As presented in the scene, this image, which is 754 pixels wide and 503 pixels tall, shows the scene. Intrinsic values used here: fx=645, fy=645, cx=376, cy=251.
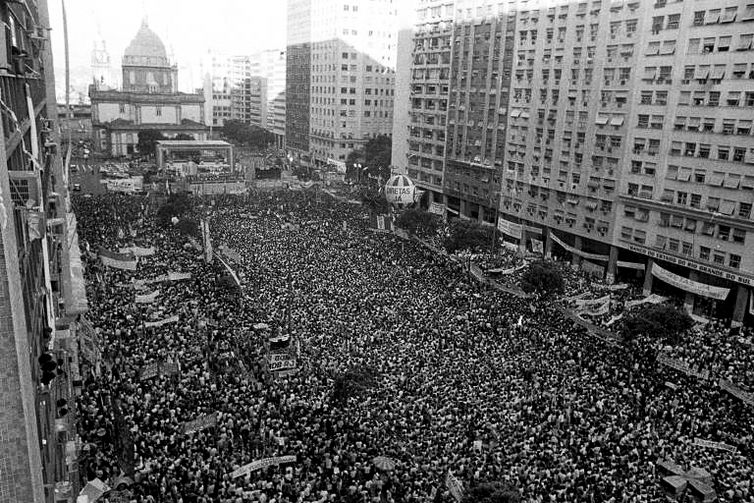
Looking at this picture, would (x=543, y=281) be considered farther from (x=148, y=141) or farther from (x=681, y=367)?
(x=148, y=141)

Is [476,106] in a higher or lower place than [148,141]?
higher

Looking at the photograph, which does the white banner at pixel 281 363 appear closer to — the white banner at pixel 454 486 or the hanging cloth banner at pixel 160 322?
the hanging cloth banner at pixel 160 322

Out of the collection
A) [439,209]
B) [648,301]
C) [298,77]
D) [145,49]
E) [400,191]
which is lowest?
[648,301]

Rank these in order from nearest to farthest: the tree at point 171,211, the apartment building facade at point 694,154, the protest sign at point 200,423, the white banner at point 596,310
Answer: the protest sign at point 200,423 < the white banner at point 596,310 < the apartment building facade at point 694,154 < the tree at point 171,211

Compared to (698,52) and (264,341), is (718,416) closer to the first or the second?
(264,341)

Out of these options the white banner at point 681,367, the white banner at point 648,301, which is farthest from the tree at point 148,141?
the white banner at point 681,367

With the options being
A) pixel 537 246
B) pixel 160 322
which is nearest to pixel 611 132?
pixel 537 246

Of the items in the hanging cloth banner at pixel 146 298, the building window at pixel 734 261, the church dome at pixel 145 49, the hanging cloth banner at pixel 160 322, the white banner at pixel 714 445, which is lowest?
the white banner at pixel 714 445

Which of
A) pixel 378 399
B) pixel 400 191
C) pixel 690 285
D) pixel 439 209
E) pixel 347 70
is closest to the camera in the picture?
pixel 378 399
